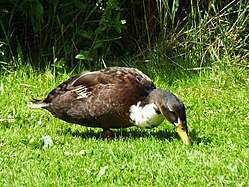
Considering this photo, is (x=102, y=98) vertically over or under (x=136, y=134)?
over

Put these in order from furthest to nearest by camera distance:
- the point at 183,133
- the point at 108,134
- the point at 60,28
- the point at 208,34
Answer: the point at 60,28 < the point at 208,34 < the point at 108,134 < the point at 183,133

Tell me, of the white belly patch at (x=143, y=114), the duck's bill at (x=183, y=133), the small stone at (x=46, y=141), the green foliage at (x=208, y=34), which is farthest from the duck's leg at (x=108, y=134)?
the green foliage at (x=208, y=34)

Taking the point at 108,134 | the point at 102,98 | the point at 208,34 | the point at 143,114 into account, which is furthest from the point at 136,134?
the point at 208,34

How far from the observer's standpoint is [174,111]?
585 centimetres

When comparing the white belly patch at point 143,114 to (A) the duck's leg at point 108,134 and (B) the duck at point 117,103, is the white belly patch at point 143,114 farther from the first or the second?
(A) the duck's leg at point 108,134

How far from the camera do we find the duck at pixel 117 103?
5914mm

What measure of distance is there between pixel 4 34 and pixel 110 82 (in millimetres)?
3079

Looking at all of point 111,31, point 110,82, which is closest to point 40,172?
point 110,82

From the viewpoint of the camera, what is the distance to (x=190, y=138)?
5.95 metres

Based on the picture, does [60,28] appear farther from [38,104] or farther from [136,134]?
[136,134]

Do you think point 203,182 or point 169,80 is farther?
point 169,80

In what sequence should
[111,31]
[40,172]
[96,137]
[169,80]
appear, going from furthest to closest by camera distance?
[111,31], [169,80], [96,137], [40,172]

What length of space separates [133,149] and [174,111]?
0.48 metres

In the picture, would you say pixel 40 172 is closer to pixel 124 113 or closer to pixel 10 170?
pixel 10 170
